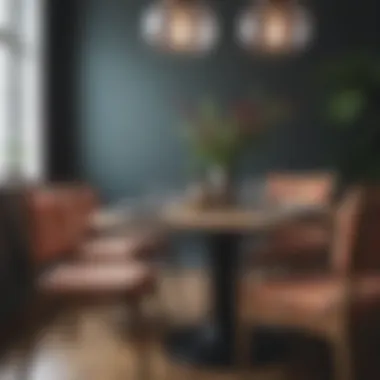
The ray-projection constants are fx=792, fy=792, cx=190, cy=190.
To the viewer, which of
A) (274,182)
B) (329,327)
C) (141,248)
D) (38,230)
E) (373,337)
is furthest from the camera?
(274,182)

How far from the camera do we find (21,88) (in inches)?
231

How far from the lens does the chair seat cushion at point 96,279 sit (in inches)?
134

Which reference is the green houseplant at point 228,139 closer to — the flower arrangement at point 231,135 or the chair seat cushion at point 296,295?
the flower arrangement at point 231,135

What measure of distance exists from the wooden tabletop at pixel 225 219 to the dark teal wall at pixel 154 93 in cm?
276

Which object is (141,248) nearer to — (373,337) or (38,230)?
(38,230)

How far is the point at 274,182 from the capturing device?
5.07 meters

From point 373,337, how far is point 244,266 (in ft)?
4.20

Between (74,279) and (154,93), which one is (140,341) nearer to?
(74,279)

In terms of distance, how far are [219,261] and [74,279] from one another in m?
0.85

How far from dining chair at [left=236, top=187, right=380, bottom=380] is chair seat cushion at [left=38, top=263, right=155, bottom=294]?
1.97ft

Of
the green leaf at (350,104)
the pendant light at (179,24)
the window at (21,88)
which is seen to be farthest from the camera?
the green leaf at (350,104)

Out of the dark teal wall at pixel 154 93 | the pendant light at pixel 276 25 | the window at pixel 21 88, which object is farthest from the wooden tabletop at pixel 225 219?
the dark teal wall at pixel 154 93

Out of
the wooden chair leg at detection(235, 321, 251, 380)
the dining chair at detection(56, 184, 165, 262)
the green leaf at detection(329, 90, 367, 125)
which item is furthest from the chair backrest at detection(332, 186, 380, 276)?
the green leaf at detection(329, 90, 367, 125)

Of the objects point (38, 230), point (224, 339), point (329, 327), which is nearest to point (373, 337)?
point (329, 327)
